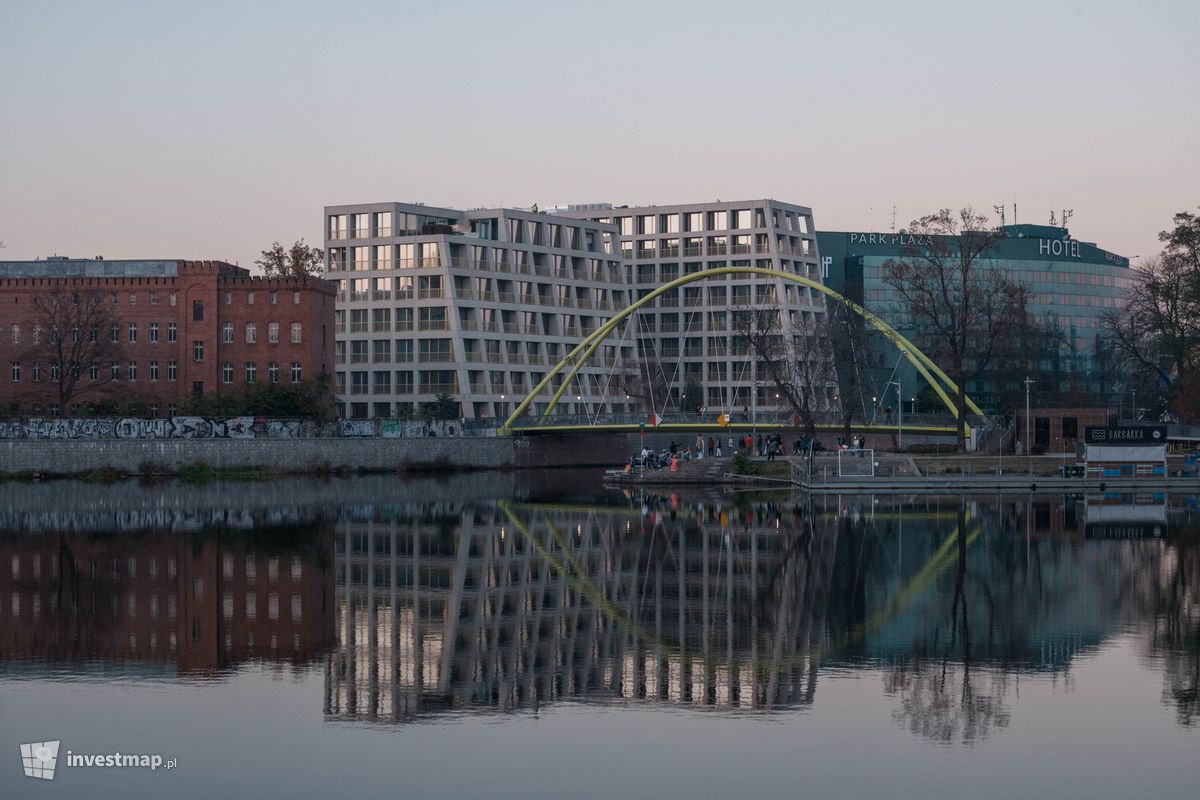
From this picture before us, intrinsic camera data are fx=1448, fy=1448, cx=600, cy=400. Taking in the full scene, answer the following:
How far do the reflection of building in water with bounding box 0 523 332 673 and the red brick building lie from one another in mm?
57642

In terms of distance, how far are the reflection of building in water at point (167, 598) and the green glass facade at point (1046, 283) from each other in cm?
12291

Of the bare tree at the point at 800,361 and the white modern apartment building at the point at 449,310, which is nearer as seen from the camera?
the bare tree at the point at 800,361

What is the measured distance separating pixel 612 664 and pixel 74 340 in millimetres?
89216

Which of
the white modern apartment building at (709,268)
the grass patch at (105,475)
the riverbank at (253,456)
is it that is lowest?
the grass patch at (105,475)

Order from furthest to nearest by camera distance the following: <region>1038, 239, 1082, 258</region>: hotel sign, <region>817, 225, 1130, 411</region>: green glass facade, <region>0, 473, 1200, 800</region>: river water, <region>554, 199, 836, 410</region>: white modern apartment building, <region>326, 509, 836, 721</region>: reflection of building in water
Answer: <region>1038, 239, 1082, 258</region>: hotel sign
<region>817, 225, 1130, 411</region>: green glass facade
<region>554, 199, 836, 410</region>: white modern apartment building
<region>326, 509, 836, 721</region>: reflection of building in water
<region>0, 473, 1200, 800</region>: river water

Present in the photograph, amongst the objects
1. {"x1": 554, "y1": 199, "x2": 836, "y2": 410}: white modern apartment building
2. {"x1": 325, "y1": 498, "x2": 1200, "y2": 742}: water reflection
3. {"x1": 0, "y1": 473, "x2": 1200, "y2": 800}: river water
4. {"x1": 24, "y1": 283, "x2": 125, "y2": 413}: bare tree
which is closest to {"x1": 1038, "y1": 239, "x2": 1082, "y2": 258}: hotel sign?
{"x1": 554, "y1": 199, "x2": 836, "y2": 410}: white modern apartment building

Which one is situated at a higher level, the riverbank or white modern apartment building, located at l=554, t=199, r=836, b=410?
white modern apartment building, located at l=554, t=199, r=836, b=410

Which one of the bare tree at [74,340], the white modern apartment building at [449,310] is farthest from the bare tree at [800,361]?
the bare tree at [74,340]

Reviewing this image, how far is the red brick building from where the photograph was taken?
10669cm

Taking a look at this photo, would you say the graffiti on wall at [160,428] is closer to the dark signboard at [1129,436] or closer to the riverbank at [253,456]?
the riverbank at [253,456]

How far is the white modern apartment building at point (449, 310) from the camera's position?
413 ft

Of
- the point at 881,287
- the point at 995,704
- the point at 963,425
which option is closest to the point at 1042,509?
the point at 963,425

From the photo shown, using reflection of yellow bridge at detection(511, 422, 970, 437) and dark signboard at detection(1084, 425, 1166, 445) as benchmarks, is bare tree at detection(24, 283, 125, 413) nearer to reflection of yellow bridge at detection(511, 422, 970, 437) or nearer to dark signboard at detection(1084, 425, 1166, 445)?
reflection of yellow bridge at detection(511, 422, 970, 437)

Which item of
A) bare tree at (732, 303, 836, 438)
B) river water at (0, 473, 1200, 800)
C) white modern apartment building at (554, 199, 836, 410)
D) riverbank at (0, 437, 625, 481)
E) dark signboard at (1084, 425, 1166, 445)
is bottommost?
river water at (0, 473, 1200, 800)
